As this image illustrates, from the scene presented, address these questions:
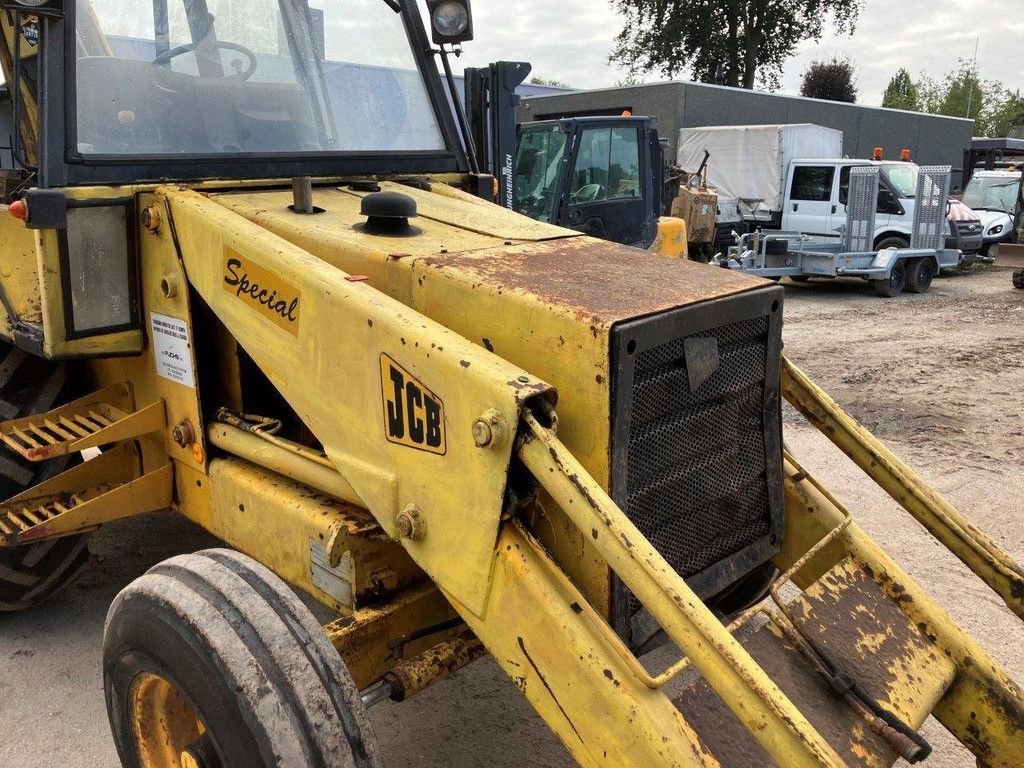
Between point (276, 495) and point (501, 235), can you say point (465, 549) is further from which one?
point (501, 235)

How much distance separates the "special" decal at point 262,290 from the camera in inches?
96.0

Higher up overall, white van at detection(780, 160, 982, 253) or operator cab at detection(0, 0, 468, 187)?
operator cab at detection(0, 0, 468, 187)

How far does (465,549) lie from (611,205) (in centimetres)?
839

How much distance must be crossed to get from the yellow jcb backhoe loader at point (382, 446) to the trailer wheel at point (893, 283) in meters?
11.3

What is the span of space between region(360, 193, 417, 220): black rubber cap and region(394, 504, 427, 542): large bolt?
0.92 meters

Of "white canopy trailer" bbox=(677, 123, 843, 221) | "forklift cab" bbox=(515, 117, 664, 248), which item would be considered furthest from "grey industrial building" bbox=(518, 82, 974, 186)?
"forklift cab" bbox=(515, 117, 664, 248)

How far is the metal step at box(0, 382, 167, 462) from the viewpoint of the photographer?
9.96 ft

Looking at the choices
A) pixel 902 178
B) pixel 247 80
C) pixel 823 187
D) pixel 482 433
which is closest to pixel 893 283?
pixel 902 178

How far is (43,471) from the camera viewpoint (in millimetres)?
3398

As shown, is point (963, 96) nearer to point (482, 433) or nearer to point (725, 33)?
point (725, 33)

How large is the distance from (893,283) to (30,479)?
12.7 m

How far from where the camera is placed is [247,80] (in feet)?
10.6

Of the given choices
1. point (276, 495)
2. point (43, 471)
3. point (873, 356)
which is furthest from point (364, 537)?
point (873, 356)

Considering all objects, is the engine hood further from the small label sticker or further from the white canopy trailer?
the white canopy trailer
